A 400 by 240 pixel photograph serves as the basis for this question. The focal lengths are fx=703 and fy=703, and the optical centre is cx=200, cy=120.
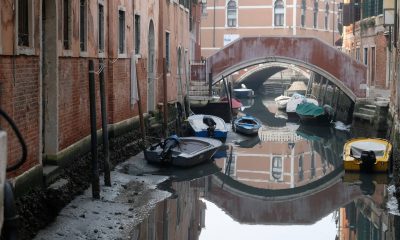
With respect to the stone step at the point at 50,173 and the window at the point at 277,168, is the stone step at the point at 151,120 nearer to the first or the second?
the window at the point at 277,168

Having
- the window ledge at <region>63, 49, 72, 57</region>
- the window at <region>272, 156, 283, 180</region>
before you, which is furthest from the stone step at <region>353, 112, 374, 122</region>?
the window ledge at <region>63, 49, 72, 57</region>

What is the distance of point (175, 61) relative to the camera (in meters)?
21.3

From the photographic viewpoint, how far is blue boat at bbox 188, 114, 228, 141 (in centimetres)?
1892

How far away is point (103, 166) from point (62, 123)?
6.87 feet

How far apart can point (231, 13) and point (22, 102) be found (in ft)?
114

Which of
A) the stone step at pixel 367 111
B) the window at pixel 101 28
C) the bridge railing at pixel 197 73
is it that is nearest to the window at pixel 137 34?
the window at pixel 101 28

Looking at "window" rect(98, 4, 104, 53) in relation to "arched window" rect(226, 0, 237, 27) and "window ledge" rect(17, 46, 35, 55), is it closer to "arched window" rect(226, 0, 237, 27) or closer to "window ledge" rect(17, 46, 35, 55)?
"window ledge" rect(17, 46, 35, 55)

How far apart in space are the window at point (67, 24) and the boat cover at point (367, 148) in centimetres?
668

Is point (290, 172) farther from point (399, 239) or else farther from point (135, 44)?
point (399, 239)

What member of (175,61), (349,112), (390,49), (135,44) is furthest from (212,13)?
(135,44)

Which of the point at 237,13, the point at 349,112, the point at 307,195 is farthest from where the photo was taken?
the point at 237,13

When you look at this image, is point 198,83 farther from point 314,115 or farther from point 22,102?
point 22,102

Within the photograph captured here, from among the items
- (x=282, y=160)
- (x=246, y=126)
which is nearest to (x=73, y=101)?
(x=282, y=160)

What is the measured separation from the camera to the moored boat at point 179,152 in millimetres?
13883
